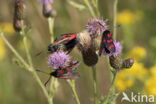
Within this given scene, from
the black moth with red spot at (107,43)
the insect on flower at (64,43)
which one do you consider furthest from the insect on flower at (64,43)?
the black moth with red spot at (107,43)

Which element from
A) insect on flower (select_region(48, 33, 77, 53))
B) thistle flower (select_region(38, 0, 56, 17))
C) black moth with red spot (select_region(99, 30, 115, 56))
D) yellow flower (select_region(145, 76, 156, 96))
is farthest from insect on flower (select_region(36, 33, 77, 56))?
yellow flower (select_region(145, 76, 156, 96))

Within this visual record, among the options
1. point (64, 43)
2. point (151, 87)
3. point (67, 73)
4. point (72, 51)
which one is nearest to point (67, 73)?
point (67, 73)

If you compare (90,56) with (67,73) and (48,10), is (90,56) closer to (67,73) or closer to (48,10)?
(67,73)

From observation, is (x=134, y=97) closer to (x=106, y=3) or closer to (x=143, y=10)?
(x=106, y=3)

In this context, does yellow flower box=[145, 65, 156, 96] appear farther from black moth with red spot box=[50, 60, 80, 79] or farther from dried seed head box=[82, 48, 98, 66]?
black moth with red spot box=[50, 60, 80, 79]

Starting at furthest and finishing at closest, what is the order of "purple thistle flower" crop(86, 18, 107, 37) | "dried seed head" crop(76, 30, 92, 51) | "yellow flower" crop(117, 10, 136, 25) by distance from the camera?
1. "yellow flower" crop(117, 10, 136, 25)
2. "purple thistle flower" crop(86, 18, 107, 37)
3. "dried seed head" crop(76, 30, 92, 51)

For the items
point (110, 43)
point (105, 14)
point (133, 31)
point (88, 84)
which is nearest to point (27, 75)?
point (88, 84)

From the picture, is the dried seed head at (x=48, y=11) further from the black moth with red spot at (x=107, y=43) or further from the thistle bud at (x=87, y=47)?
the black moth with red spot at (x=107, y=43)
